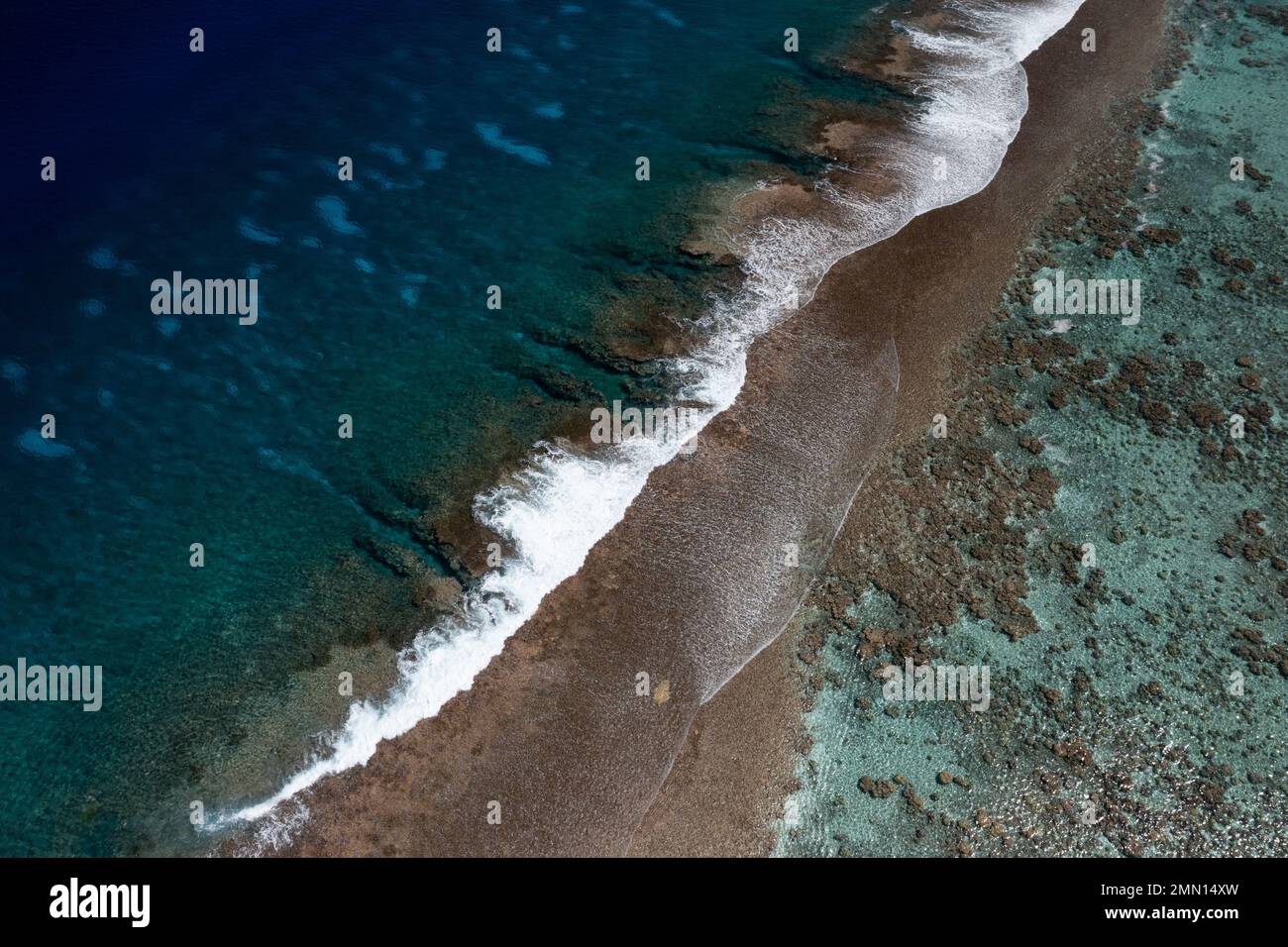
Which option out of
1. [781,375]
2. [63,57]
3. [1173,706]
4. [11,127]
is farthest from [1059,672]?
[63,57]

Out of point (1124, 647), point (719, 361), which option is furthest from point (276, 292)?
point (1124, 647)

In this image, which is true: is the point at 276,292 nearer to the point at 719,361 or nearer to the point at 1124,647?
the point at 719,361

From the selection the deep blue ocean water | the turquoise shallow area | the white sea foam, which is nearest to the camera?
the turquoise shallow area

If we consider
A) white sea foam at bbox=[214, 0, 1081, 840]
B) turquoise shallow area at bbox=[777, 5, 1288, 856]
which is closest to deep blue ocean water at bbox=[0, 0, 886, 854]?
white sea foam at bbox=[214, 0, 1081, 840]

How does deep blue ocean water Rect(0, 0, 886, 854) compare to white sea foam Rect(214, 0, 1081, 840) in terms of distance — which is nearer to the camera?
white sea foam Rect(214, 0, 1081, 840)

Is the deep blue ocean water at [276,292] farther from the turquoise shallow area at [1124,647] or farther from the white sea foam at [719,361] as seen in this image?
the turquoise shallow area at [1124,647]

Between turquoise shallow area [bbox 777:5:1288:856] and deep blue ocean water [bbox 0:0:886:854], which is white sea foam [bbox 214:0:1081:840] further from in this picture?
turquoise shallow area [bbox 777:5:1288:856]
